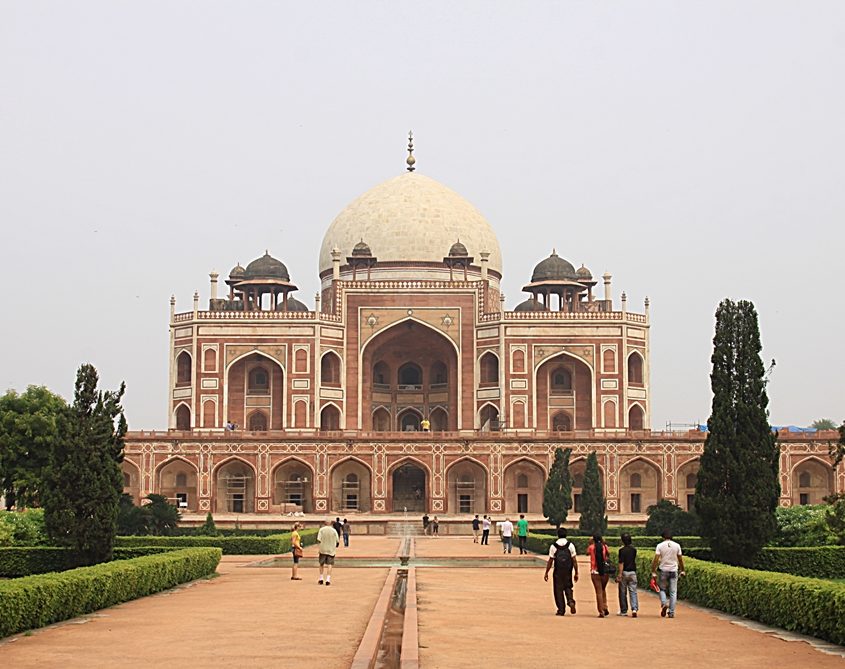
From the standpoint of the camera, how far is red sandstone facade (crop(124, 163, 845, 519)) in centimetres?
3878

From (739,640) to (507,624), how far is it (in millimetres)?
2011

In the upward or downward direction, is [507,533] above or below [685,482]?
below

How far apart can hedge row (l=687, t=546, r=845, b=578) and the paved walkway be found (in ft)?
12.5

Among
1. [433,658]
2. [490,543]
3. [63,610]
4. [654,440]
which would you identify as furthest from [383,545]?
[433,658]

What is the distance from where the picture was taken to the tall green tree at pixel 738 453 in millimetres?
16578

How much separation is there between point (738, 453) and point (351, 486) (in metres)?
23.7

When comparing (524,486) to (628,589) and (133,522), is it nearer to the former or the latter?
(133,522)

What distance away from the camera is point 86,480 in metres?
17.0

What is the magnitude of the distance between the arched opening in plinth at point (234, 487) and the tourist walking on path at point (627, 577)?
1073 inches

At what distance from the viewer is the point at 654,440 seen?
1539 inches

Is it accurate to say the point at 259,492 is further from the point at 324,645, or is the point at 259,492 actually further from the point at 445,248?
the point at 324,645

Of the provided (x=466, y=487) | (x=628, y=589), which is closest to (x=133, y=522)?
(x=628, y=589)

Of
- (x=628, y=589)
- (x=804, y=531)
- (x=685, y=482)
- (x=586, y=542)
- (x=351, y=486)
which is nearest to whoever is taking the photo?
(x=628, y=589)

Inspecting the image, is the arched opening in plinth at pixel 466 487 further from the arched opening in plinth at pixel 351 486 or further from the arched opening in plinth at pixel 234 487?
the arched opening in plinth at pixel 234 487
